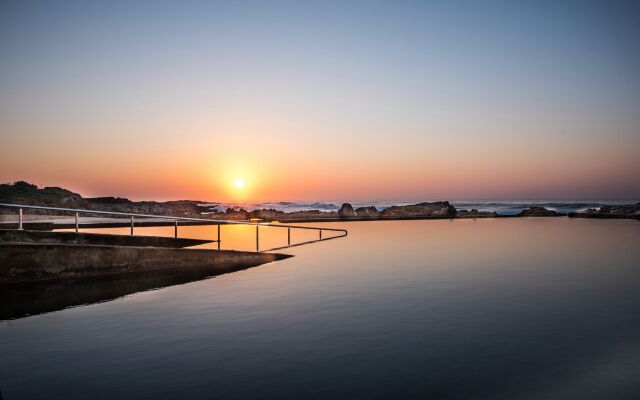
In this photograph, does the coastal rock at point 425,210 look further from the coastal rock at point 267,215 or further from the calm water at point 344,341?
the calm water at point 344,341

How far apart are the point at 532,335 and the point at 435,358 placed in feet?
7.58

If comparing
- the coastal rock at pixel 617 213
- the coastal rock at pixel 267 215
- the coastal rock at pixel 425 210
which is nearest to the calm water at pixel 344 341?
the coastal rock at pixel 267 215

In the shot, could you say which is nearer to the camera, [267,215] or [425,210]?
[267,215]

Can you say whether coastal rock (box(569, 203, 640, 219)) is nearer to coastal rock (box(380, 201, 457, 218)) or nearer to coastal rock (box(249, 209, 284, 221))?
coastal rock (box(380, 201, 457, 218))

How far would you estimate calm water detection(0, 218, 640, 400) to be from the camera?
531 cm

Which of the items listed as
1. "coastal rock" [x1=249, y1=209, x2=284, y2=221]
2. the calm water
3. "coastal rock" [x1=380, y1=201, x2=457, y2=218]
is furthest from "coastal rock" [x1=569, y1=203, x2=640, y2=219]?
the calm water

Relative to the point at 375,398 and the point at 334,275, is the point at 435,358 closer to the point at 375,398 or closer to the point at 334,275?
the point at 375,398

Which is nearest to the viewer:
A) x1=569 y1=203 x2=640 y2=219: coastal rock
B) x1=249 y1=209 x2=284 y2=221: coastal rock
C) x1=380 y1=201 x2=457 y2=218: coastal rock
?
x1=569 y1=203 x2=640 y2=219: coastal rock

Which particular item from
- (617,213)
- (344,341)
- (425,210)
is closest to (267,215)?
(425,210)

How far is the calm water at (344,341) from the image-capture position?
5.31 meters

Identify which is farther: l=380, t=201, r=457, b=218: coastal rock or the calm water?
l=380, t=201, r=457, b=218: coastal rock

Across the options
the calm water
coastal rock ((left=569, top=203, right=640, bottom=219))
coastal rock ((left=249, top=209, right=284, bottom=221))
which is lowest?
the calm water

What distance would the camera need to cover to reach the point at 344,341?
23.3ft

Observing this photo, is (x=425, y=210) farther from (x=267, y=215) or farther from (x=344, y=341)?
(x=344, y=341)
